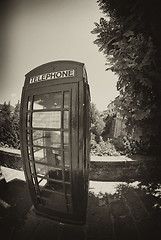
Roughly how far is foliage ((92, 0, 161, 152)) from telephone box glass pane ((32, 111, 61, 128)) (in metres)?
1.49

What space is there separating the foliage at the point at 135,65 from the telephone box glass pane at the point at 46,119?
1489mm

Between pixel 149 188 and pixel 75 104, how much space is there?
336 centimetres

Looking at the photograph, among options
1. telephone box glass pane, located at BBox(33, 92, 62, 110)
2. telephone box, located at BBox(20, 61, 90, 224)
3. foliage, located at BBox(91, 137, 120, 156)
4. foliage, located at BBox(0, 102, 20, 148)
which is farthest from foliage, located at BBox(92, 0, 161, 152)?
foliage, located at BBox(0, 102, 20, 148)

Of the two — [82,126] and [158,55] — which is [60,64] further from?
[158,55]

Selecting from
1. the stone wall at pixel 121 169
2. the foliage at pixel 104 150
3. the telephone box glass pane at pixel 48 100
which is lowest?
the stone wall at pixel 121 169

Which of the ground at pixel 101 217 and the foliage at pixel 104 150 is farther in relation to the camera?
the foliage at pixel 104 150

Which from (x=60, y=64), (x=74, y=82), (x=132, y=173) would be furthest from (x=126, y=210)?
(x=60, y=64)

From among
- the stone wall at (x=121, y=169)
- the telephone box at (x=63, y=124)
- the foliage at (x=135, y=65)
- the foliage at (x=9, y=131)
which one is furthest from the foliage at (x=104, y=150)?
the foliage at (x=9, y=131)

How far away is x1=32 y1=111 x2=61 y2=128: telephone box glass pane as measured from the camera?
2.91 metres

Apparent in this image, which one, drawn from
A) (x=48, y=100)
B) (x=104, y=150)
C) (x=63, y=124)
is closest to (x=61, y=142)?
(x=63, y=124)

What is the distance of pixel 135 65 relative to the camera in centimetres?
288

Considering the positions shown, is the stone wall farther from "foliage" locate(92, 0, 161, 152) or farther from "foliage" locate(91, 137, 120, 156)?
"foliage" locate(92, 0, 161, 152)

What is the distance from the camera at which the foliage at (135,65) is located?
2857mm

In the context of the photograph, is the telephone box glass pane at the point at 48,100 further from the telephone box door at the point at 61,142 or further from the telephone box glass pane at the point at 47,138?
the telephone box glass pane at the point at 47,138
